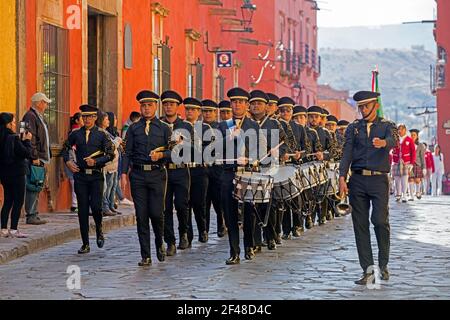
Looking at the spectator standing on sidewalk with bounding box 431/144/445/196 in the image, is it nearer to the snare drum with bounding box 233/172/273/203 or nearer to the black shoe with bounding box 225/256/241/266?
the snare drum with bounding box 233/172/273/203

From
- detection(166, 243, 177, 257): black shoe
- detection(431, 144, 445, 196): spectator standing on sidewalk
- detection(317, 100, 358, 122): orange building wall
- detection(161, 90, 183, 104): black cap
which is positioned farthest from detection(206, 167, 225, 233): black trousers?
detection(317, 100, 358, 122): orange building wall

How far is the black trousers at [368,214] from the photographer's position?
12508 mm

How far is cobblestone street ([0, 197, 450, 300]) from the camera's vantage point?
1153 centimetres

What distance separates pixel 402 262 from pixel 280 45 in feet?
118

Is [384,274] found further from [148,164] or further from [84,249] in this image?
[84,249]

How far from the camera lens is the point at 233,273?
43.3ft

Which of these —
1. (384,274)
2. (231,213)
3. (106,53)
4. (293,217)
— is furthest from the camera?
(106,53)

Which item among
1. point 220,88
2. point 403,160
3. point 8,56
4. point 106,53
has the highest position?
point 106,53

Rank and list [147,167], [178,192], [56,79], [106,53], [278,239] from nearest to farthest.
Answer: [147,167]
[178,192]
[278,239]
[56,79]
[106,53]

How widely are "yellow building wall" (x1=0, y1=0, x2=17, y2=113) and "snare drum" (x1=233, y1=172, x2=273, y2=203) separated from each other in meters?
6.12

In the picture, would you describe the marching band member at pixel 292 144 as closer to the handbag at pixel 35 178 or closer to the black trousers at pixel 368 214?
the handbag at pixel 35 178

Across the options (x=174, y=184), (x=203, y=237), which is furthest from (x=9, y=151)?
(x=203, y=237)

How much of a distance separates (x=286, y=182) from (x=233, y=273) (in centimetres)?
409

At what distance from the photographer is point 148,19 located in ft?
92.9
